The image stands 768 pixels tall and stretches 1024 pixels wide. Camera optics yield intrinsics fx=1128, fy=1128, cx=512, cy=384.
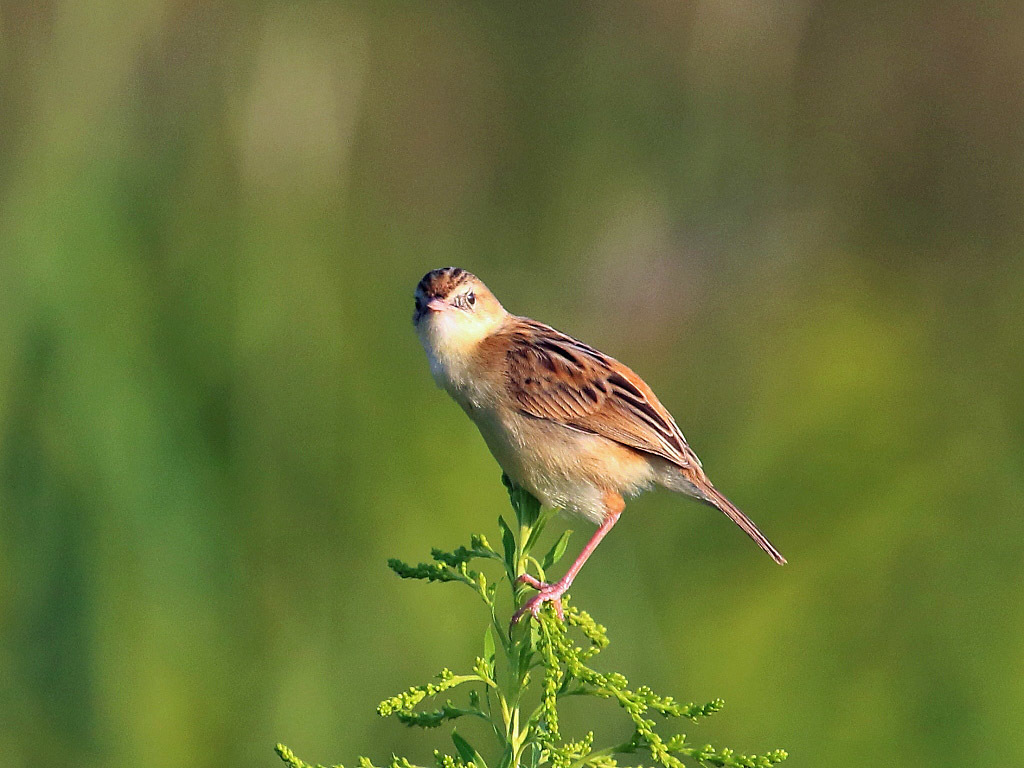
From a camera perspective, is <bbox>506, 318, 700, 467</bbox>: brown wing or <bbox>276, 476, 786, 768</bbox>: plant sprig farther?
<bbox>506, 318, 700, 467</bbox>: brown wing

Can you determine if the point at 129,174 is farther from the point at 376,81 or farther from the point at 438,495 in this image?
the point at 376,81

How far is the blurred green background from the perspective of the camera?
11.4 ft

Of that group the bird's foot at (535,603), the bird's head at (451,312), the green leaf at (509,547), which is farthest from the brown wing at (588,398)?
the green leaf at (509,547)

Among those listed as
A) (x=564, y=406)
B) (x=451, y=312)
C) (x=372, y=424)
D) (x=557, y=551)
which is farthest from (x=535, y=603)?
(x=372, y=424)

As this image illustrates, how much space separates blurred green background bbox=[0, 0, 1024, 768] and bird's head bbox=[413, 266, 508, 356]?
2.09ft

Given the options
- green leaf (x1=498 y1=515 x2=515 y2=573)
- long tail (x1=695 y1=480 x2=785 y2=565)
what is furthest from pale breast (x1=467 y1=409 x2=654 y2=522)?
green leaf (x1=498 y1=515 x2=515 y2=573)

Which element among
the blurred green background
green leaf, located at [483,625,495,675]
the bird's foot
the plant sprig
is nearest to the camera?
the plant sprig

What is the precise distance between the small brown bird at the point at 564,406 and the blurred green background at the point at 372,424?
21.3 inches

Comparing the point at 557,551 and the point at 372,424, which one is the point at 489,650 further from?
the point at 372,424

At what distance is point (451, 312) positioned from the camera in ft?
11.0

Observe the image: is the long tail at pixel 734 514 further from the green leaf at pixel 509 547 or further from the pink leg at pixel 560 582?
the green leaf at pixel 509 547

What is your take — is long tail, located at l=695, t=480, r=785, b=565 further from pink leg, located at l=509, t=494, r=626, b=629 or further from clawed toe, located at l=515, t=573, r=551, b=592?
clawed toe, located at l=515, t=573, r=551, b=592

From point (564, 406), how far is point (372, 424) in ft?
3.96

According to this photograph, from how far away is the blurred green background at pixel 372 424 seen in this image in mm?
3480
